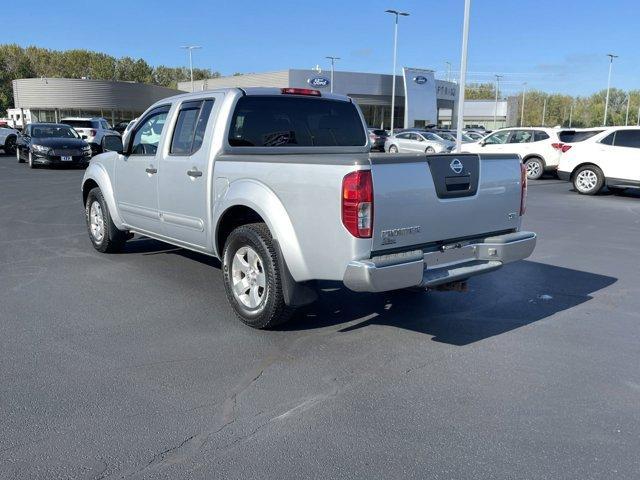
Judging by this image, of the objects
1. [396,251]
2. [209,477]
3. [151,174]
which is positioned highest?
[151,174]

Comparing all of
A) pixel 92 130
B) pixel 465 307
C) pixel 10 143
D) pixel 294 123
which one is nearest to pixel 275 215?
pixel 294 123

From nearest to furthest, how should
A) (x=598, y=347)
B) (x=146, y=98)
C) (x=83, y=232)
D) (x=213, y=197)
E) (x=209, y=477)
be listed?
1. (x=209, y=477)
2. (x=598, y=347)
3. (x=213, y=197)
4. (x=83, y=232)
5. (x=146, y=98)

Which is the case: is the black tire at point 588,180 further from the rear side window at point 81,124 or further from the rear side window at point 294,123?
the rear side window at point 81,124

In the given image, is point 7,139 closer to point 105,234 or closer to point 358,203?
point 105,234

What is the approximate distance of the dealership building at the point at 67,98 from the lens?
63812 millimetres

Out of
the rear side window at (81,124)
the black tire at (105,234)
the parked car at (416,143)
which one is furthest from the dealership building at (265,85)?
the black tire at (105,234)

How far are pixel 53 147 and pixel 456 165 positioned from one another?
18.6 m

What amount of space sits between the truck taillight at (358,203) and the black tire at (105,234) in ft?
14.2

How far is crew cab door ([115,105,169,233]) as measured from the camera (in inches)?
240

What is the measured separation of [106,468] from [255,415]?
35.0 inches

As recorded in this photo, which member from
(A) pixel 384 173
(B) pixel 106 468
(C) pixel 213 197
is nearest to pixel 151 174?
(C) pixel 213 197

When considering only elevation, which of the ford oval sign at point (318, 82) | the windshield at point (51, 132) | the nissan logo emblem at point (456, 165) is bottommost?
the nissan logo emblem at point (456, 165)

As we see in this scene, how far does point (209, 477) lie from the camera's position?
9.27 feet

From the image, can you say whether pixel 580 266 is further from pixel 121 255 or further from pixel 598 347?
pixel 121 255
